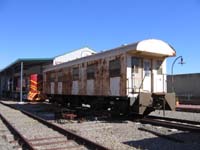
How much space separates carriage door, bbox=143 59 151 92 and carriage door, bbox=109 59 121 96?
1216 mm

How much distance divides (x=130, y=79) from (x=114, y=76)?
0.98 meters

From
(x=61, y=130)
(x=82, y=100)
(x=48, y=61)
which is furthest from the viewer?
(x=48, y=61)

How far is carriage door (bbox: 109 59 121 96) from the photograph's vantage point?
14417 mm

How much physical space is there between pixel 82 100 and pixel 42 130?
750 centimetres

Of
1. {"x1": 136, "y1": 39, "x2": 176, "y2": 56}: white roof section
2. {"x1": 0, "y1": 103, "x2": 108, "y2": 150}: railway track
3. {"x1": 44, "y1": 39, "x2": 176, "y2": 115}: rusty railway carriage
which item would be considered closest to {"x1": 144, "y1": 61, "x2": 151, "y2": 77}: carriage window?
{"x1": 44, "y1": 39, "x2": 176, "y2": 115}: rusty railway carriage

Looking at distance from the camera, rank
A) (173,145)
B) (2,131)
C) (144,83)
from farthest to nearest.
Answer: (144,83)
(2,131)
(173,145)

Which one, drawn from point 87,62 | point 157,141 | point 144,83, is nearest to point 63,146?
point 157,141

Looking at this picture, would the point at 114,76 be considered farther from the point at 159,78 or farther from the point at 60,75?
the point at 60,75

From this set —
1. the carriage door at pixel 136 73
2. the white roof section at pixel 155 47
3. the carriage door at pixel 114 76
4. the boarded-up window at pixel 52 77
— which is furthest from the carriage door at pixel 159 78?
the boarded-up window at pixel 52 77

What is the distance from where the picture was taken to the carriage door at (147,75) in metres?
14.8

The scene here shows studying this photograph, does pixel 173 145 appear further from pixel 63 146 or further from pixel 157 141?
pixel 63 146

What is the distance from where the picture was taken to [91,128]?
11.9 meters

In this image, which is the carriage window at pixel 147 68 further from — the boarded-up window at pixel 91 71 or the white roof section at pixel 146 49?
the boarded-up window at pixel 91 71

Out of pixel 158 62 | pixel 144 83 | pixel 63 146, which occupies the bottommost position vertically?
pixel 63 146
